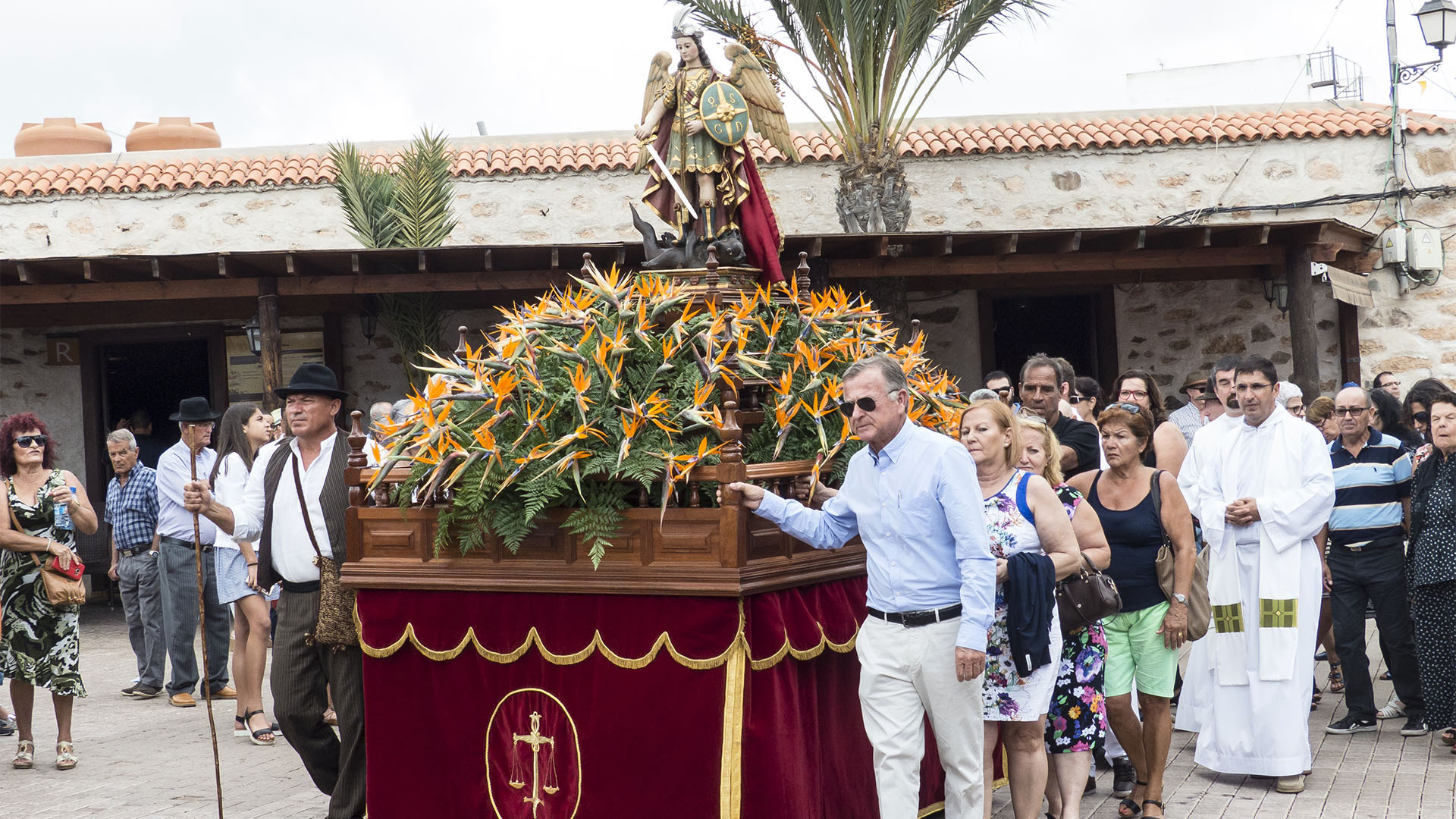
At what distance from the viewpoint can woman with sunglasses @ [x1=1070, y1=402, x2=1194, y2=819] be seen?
5301 millimetres

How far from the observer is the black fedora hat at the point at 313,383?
5453mm

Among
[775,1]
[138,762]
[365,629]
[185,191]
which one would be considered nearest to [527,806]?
[365,629]

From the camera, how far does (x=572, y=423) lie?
14.6 feet

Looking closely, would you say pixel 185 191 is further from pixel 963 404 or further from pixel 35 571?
pixel 963 404

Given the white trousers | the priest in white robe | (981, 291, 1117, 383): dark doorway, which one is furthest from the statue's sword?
(981, 291, 1117, 383): dark doorway

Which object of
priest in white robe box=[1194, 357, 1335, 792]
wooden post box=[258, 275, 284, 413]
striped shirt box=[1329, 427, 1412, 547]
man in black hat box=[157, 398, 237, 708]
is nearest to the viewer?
priest in white robe box=[1194, 357, 1335, 792]

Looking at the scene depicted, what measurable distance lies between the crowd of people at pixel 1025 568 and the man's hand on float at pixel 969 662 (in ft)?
0.04

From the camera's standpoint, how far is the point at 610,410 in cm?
443

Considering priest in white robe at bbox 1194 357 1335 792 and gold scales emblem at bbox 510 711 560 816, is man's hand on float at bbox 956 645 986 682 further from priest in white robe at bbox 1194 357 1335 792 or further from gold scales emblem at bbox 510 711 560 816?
priest in white robe at bbox 1194 357 1335 792

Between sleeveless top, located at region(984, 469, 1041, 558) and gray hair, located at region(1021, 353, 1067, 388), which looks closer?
sleeveless top, located at region(984, 469, 1041, 558)

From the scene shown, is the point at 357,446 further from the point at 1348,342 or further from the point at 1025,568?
the point at 1348,342

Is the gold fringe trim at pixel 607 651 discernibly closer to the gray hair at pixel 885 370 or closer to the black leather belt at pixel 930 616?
the black leather belt at pixel 930 616

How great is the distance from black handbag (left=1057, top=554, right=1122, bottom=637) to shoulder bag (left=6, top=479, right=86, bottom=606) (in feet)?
16.4

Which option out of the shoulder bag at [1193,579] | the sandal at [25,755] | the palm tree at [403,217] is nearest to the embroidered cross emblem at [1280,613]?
the shoulder bag at [1193,579]
